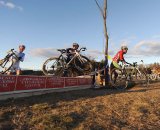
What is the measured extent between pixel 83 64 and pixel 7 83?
19.0ft

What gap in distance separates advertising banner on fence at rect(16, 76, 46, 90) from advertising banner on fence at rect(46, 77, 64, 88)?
32 centimetres

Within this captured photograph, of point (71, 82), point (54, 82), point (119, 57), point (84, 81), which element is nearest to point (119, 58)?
point (119, 57)

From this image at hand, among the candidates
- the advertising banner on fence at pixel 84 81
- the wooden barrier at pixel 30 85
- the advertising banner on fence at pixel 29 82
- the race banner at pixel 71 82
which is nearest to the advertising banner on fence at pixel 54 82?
the wooden barrier at pixel 30 85

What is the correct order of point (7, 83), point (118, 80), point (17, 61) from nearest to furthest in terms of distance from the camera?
point (7, 83) < point (17, 61) < point (118, 80)

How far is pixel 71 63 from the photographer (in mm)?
14328

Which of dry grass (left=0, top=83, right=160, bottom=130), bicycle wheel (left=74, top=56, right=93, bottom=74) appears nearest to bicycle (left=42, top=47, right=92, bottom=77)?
bicycle wheel (left=74, top=56, right=93, bottom=74)

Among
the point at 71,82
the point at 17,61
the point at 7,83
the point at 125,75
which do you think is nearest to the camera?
the point at 7,83

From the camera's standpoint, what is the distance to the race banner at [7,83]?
9039 millimetres

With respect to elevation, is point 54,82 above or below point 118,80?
below

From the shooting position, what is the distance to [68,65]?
46.8ft

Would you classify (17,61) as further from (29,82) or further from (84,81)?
(84,81)

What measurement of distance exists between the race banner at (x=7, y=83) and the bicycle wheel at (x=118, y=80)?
668cm

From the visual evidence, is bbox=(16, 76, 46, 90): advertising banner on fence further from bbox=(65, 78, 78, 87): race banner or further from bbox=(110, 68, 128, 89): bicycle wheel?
bbox=(110, 68, 128, 89): bicycle wheel

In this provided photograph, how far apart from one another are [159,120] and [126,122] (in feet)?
3.80
